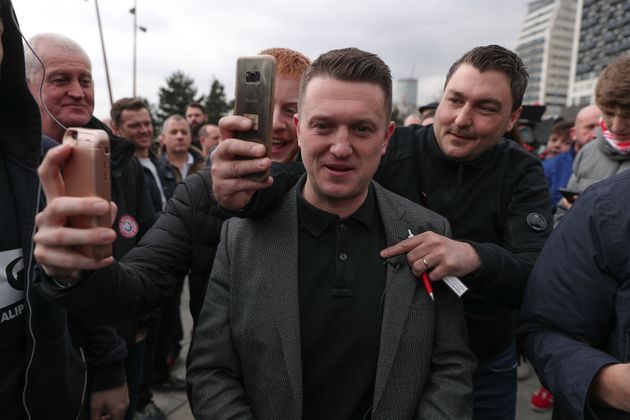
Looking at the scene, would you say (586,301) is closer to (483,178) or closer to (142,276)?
(483,178)

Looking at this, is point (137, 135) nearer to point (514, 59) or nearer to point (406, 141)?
point (406, 141)

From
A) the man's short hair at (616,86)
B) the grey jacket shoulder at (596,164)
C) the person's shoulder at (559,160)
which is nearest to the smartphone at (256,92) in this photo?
the man's short hair at (616,86)

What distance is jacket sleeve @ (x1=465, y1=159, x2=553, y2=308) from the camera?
1.58 metres

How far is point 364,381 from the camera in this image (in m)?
1.39

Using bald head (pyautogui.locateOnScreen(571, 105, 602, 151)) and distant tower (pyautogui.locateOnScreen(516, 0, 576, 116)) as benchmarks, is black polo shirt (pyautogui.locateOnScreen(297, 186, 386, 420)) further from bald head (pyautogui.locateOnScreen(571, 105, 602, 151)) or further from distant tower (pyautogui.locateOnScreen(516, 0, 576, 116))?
distant tower (pyautogui.locateOnScreen(516, 0, 576, 116))

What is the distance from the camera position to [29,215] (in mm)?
1324

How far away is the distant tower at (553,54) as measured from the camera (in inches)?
4331

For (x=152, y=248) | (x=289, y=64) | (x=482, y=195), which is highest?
(x=289, y=64)

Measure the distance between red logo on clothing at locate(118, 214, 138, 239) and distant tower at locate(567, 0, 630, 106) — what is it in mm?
101970

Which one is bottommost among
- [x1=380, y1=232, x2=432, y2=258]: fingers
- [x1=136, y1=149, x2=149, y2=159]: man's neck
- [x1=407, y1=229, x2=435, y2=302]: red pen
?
[x1=407, y1=229, x2=435, y2=302]: red pen

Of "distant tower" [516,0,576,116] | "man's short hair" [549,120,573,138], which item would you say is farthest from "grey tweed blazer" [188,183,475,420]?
"distant tower" [516,0,576,116]

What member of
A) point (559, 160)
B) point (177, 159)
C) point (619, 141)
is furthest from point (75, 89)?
point (559, 160)

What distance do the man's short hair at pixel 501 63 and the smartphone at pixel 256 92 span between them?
1.12m

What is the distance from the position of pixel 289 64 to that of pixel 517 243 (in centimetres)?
131
